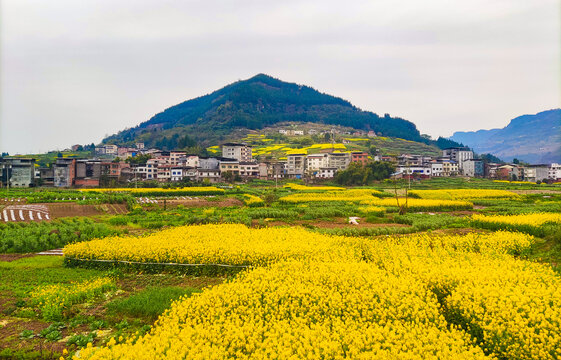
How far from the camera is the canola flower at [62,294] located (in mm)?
9938

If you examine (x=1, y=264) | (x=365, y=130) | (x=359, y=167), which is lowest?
(x=1, y=264)

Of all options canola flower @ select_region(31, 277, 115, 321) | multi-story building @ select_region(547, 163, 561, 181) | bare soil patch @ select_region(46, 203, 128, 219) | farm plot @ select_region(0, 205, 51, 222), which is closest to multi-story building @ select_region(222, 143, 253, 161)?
bare soil patch @ select_region(46, 203, 128, 219)

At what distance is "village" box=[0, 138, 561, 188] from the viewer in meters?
68.2

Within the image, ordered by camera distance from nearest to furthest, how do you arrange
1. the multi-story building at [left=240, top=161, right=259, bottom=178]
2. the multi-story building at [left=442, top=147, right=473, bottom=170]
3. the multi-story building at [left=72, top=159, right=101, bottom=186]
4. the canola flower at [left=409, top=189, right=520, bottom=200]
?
1. the canola flower at [left=409, top=189, right=520, bottom=200]
2. the multi-story building at [left=72, top=159, right=101, bottom=186]
3. the multi-story building at [left=240, top=161, right=259, bottom=178]
4. the multi-story building at [left=442, top=147, right=473, bottom=170]

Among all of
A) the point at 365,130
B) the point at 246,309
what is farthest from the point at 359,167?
the point at 365,130

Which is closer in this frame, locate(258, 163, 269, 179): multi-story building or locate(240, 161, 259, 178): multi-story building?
locate(240, 161, 259, 178): multi-story building

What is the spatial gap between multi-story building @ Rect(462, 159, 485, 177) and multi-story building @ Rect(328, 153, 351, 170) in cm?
3279

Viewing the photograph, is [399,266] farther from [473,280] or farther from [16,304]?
[16,304]

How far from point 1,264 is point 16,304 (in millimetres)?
6942

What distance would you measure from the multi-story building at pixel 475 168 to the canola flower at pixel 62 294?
10092cm

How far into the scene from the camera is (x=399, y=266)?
11.9m

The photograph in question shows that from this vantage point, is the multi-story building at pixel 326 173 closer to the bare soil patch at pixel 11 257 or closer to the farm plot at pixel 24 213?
the farm plot at pixel 24 213

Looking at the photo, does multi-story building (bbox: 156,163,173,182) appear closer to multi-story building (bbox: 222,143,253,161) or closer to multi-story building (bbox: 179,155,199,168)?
multi-story building (bbox: 179,155,199,168)

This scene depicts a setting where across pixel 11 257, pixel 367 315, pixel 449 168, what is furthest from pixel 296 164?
pixel 367 315
